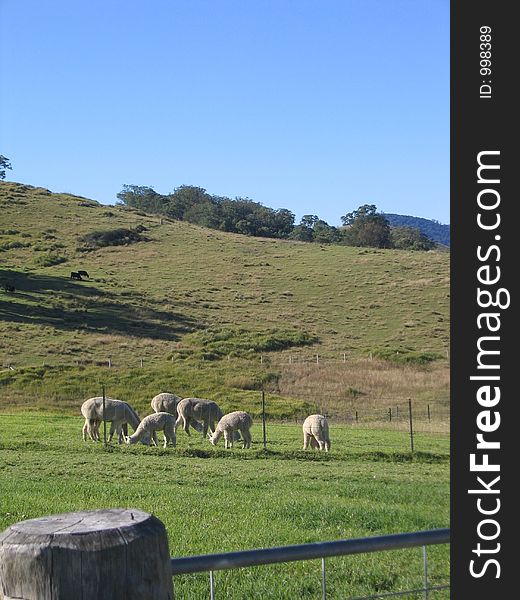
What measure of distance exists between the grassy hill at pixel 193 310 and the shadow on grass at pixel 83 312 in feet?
0.39

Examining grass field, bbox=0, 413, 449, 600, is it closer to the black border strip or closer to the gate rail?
the gate rail

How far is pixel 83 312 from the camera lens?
5100cm

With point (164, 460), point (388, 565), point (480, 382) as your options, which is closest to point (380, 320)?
point (164, 460)

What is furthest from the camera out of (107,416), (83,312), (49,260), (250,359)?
(49,260)

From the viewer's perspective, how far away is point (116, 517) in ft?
6.08

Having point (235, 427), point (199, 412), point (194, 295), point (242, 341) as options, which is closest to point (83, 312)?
point (194, 295)

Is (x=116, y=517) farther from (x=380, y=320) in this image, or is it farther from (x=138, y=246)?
(x=138, y=246)

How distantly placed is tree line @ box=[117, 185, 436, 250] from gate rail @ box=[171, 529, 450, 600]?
84671 millimetres

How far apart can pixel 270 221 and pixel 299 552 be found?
318ft

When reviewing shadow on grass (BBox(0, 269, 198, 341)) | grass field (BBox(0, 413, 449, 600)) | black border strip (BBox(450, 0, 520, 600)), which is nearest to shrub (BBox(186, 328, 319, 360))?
shadow on grass (BBox(0, 269, 198, 341))

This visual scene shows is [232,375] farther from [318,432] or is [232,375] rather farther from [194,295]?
[194,295]

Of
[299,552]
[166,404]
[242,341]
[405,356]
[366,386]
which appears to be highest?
[242,341]

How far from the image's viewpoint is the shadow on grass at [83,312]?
48469 mm

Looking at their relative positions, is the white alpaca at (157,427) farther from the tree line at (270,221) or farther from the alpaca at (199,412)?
the tree line at (270,221)
